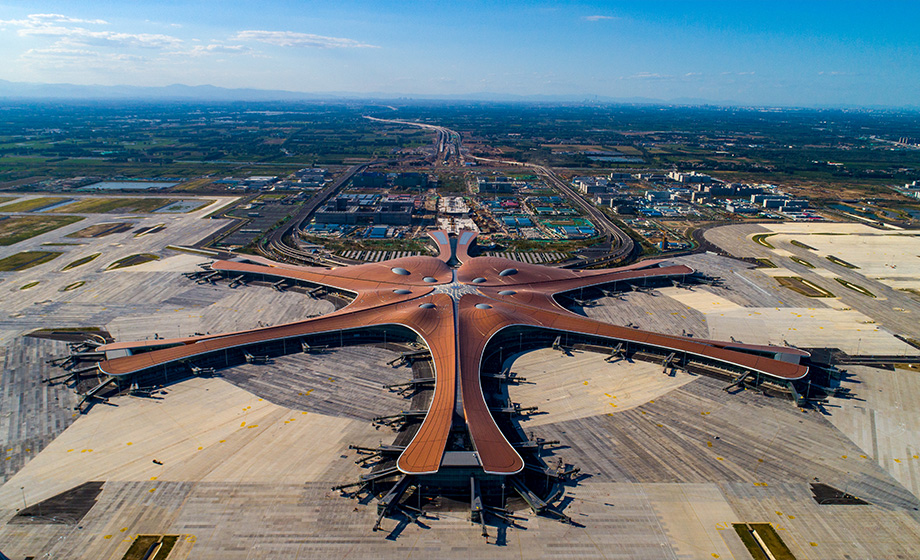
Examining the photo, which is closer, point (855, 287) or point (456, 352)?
point (456, 352)

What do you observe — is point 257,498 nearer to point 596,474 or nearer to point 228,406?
point 228,406

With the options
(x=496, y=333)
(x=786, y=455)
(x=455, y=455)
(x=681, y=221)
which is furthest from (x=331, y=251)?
(x=681, y=221)

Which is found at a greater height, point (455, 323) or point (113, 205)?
point (113, 205)

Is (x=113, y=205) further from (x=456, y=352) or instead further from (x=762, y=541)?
(x=762, y=541)

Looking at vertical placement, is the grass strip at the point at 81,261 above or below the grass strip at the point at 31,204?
below

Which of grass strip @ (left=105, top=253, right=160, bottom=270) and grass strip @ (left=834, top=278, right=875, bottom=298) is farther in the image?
grass strip @ (left=105, top=253, right=160, bottom=270)

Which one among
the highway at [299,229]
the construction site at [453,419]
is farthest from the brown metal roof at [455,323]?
the highway at [299,229]

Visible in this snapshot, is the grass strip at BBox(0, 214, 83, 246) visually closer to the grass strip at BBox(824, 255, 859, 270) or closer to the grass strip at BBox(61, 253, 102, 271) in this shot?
the grass strip at BBox(61, 253, 102, 271)

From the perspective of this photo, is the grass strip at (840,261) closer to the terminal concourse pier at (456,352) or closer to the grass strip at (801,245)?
the grass strip at (801,245)

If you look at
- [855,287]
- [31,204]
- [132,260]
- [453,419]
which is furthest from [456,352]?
[31,204]

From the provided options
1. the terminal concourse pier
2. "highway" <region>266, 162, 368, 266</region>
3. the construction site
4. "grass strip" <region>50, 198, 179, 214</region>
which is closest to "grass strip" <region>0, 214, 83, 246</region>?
"grass strip" <region>50, 198, 179, 214</region>

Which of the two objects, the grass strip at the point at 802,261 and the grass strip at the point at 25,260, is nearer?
the grass strip at the point at 25,260

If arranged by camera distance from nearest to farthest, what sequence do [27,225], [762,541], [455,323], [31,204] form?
[762,541]
[455,323]
[27,225]
[31,204]
